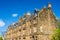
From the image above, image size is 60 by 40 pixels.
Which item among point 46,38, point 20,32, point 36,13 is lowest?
point 46,38

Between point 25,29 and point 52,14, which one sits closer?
point 52,14

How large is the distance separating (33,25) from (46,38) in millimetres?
6805

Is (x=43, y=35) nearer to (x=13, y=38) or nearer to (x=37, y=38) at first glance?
(x=37, y=38)

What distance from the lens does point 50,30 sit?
63281 millimetres

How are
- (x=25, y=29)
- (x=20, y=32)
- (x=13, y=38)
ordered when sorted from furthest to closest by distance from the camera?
1. (x=13, y=38)
2. (x=20, y=32)
3. (x=25, y=29)

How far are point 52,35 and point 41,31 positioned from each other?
4296 millimetres

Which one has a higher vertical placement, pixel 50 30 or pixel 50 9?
pixel 50 9

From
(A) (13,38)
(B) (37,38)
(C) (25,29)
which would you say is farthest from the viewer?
(A) (13,38)

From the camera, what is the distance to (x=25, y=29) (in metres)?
68.9

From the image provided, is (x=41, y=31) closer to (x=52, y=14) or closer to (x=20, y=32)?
(x=52, y=14)

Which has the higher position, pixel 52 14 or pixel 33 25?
pixel 52 14

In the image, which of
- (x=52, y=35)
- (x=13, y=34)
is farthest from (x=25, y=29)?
(x=13, y=34)

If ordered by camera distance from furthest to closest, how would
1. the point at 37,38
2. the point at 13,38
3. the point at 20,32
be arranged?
the point at 13,38 < the point at 20,32 < the point at 37,38

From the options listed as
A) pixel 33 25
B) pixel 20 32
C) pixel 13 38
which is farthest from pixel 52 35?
pixel 13 38
